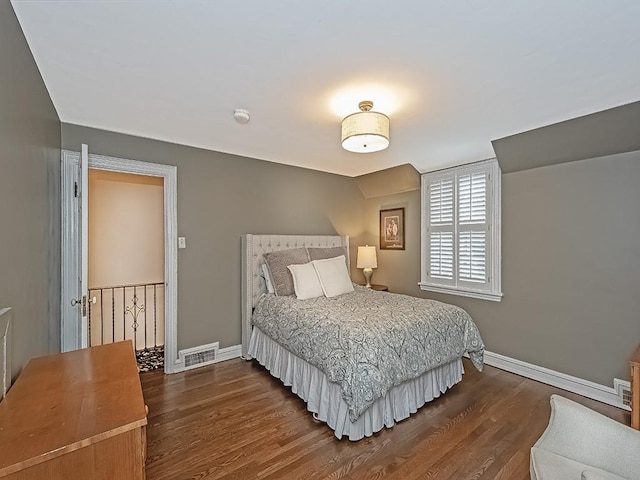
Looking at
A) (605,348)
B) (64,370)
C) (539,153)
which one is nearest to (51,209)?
(64,370)

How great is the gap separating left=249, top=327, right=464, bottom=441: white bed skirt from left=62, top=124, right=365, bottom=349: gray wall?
89 centimetres

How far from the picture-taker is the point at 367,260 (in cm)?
462

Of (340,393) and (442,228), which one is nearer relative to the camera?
(340,393)

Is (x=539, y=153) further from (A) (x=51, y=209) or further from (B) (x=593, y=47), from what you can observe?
(A) (x=51, y=209)

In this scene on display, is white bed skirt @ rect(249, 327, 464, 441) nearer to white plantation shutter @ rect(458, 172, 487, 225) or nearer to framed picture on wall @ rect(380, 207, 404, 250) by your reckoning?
white plantation shutter @ rect(458, 172, 487, 225)

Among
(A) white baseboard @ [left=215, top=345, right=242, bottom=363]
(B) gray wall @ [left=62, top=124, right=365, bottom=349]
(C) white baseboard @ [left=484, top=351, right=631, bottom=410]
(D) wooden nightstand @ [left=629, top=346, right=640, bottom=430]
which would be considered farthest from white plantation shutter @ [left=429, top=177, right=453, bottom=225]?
(A) white baseboard @ [left=215, top=345, right=242, bottom=363]

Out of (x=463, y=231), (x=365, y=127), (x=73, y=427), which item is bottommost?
(x=73, y=427)

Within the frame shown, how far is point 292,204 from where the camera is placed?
13.9 feet

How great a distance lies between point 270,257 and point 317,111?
1758 mm

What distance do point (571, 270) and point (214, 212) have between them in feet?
12.1

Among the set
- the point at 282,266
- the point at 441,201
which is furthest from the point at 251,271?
the point at 441,201

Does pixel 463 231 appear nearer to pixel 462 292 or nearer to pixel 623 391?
pixel 462 292

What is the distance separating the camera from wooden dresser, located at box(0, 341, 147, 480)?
0.87m

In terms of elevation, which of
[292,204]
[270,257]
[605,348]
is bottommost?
[605,348]
